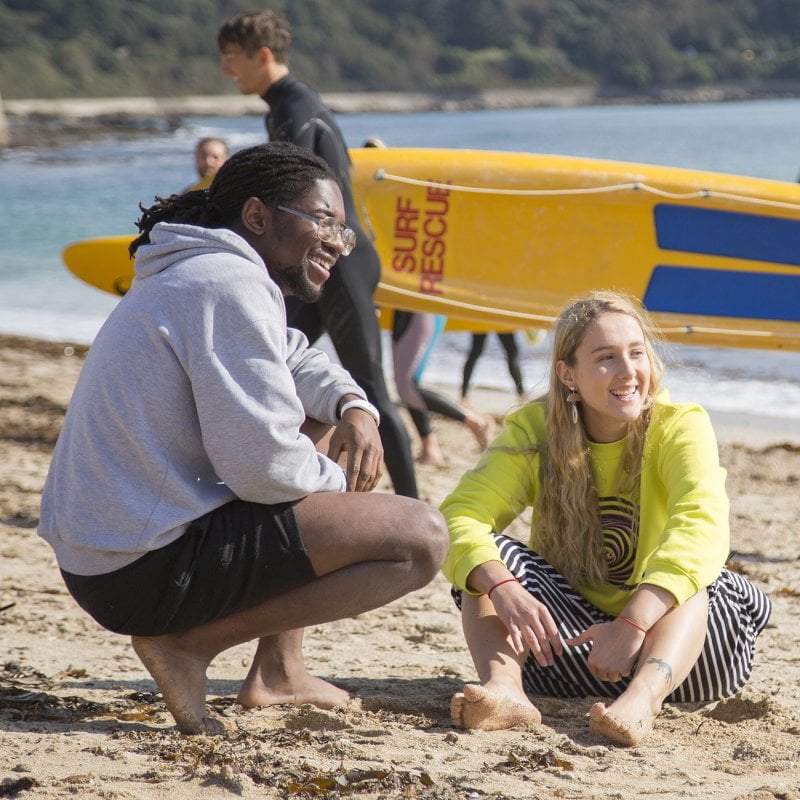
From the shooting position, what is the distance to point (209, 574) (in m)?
2.32

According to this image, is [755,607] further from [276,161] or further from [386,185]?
[386,185]

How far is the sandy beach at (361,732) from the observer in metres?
2.24

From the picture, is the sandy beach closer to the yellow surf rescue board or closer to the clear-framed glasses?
the clear-framed glasses

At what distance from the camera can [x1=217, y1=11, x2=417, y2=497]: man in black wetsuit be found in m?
4.04

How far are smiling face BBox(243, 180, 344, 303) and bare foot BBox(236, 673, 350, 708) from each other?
854mm

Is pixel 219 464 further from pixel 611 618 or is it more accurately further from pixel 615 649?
pixel 611 618

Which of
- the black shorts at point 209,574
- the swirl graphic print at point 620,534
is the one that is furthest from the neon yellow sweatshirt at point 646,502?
the black shorts at point 209,574

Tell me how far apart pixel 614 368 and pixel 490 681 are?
0.73 m

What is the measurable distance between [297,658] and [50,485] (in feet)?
2.27

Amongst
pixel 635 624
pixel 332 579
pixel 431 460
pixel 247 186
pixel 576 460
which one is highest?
pixel 247 186

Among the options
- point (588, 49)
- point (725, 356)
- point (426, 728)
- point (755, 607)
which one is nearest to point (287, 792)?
point (426, 728)

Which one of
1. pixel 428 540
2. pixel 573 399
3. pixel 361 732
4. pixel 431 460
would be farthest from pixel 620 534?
pixel 431 460

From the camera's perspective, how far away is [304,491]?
7.66 ft

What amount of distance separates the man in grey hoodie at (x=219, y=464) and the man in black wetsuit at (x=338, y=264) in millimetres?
1432
